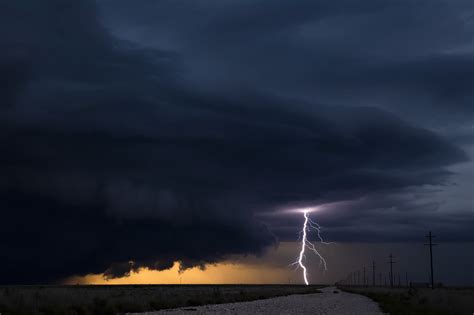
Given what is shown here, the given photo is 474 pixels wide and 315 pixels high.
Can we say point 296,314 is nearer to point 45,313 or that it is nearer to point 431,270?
point 45,313

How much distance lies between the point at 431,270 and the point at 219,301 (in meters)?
58.4

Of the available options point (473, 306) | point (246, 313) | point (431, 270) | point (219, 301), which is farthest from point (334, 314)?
point (431, 270)

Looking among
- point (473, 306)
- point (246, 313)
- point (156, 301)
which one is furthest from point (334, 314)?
point (156, 301)

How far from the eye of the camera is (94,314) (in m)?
28.7

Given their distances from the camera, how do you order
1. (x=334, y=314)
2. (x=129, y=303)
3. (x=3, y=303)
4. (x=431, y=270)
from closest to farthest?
(x=3, y=303)
(x=334, y=314)
(x=129, y=303)
(x=431, y=270)

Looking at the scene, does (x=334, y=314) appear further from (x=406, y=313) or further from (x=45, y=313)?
(x=45, y=313)

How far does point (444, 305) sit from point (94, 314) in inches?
877

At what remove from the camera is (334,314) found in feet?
101

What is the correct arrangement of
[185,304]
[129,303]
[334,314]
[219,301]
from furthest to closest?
[219,301] → [185,304] → [129,303] → [334,314]

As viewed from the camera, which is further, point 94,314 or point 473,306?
point 473,306

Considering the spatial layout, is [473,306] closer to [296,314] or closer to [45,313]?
[296,314]

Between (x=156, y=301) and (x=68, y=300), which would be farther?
(x=156, y=301)

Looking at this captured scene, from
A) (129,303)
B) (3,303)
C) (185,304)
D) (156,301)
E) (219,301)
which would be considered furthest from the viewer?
(219,301)

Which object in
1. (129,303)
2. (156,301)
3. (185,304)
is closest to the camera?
(129,303)
